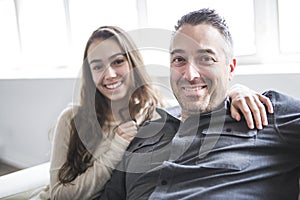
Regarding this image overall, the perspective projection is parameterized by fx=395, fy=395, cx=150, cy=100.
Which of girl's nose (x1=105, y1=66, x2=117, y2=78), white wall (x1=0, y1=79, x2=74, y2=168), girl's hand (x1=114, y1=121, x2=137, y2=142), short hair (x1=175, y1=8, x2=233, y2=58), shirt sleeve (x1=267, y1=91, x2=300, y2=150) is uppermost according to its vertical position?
short hair (x1=175, y1=8, x2=233, y2=58)

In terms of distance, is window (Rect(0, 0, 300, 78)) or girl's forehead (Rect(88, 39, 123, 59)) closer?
girl's forehead (Rect(88, 39, 123, 59))

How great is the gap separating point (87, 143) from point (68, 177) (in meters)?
0.14

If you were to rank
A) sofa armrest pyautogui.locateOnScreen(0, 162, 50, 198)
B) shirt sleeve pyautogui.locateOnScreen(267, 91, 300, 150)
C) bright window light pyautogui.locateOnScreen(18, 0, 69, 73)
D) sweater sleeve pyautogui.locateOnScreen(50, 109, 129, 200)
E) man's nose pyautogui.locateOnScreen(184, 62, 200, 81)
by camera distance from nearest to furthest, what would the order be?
shirt sleeve pyautogui.locateOnScreen(267, 91, 300, 150)
man's nose pyautogui.locateOnScreen(184, 62, 200, 81)
sweater sleeve pyautogui.locateOnScreen(50, 109, 129, 200)
sofa armrest pyautogui.locateOnScreen(0, 162, 50, 198)
bright window light pyautogui.locateOnScreen(18, 0, 69, 73)

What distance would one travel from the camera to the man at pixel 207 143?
3.67 feet

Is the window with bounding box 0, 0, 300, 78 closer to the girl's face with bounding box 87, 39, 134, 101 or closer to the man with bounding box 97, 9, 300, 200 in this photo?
the girl's face with bounding box 87, 39, 134, 101

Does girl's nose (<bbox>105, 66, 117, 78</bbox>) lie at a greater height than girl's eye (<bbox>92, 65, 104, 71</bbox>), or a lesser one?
lesser

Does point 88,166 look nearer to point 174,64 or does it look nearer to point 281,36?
point 174,64

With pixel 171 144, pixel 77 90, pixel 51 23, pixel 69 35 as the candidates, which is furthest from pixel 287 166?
pixel 51 23

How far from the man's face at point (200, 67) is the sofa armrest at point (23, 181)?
69cm

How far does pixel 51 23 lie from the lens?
10.6ft

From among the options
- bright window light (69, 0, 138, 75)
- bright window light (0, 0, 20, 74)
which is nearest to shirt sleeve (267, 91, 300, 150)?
bright window light (69, 0, 138, 75)

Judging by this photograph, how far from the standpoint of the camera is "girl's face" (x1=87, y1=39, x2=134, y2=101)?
1.40m

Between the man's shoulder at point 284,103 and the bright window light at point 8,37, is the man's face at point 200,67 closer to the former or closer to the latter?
the man's shoulder at point 284,103

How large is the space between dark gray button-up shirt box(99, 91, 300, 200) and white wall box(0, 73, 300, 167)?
4.86 ft
